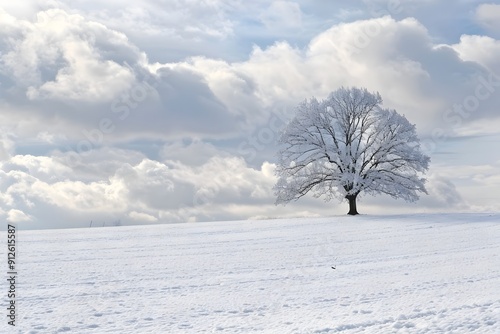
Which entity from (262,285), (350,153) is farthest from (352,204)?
(262,285)

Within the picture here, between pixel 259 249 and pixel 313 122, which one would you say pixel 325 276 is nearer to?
pixel 259 249

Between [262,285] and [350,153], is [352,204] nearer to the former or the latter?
[350,153]

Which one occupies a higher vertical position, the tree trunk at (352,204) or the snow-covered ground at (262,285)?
the tree trunk at (352,204)

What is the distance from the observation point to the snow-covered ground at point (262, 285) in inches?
344

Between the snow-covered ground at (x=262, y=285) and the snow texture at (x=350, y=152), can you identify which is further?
the snow texture at (x=350, y=152)

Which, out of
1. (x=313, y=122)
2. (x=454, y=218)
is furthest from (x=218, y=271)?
(x=313, y=122)

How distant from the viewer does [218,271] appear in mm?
13398

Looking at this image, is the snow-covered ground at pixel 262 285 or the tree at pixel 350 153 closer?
the snow-covered ground at pixel 262 285

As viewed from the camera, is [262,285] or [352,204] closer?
[262,285]

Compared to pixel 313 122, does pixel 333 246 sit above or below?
below

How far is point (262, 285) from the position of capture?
1163cm

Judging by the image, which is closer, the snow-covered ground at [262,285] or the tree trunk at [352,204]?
the snow-covered ground at [262,285]

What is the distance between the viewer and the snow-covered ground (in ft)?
28.7

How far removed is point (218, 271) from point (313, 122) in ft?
74.1
